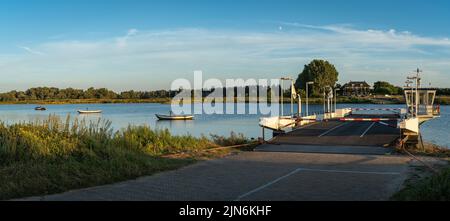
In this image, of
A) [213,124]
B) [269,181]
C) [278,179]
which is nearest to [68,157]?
[269,181]

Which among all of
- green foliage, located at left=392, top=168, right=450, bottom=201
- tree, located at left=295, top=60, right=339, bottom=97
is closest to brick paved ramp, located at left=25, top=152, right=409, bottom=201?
green foliage, located at left=392, top=168, right=450, bottom=201

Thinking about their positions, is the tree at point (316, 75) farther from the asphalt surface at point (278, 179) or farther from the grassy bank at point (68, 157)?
the grassy bank at point (68, 157)

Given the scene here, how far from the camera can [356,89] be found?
179000mm

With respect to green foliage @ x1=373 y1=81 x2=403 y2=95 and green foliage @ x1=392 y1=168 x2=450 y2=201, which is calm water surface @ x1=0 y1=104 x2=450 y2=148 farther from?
green foliage @ x1=373 y1=81 x2=403 y2=95

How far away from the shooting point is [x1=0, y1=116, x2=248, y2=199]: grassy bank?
10930mm

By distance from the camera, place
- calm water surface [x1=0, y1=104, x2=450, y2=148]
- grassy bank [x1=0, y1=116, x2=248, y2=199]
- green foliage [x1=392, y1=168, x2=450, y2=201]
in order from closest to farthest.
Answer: green foliage [x1=392, y1=168, x2=450, y2=201] < grassy bank [x1=0, y1=116, x2=248, y2=199] < calm water surface [x1=0, y1=104, x2=450, y2=148]

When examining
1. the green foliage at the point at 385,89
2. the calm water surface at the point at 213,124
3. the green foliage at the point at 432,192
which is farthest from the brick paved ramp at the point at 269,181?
the green foliage at the point at 385,89

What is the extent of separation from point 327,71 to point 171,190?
15401 centimetres

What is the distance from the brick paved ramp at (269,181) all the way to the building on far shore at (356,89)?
16558 centimetres

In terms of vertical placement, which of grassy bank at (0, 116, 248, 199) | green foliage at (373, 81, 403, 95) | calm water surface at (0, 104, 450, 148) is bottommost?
calm water surface at (0, 104, 450, 148)

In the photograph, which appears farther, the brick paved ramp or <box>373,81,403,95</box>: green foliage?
<box>373,81,403,95</box>: green foliage

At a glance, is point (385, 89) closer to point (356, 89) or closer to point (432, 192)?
point (356, 89)

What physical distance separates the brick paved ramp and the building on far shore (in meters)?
166

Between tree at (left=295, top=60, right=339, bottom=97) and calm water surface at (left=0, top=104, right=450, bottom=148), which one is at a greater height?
tree at (left=295, top=60, right=339, bottom=97)
